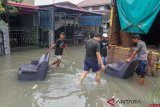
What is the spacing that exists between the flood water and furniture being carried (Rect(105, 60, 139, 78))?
20 cm

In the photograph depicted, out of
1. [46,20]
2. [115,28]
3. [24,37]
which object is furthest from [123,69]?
[24,37]

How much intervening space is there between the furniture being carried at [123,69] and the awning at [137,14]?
1858 mm

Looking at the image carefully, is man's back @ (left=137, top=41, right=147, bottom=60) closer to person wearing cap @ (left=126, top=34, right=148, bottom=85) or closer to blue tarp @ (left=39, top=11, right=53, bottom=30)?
person wearing cap @ (left=126, top=34, right=148, bottom=85)

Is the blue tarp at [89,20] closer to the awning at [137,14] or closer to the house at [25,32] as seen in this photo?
the house at [25,32]

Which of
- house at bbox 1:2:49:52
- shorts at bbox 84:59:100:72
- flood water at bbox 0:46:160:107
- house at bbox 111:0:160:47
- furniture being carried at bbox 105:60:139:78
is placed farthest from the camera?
house at bbox 1:2:49:52

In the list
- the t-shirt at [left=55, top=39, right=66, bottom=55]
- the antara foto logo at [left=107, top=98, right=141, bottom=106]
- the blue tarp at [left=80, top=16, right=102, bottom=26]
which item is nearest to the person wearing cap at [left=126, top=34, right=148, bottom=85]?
the antara foto logo at [left=107, top=98, right=141, bottom=106]

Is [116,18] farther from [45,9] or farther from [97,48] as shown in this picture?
[45,9]

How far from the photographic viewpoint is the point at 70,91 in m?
6.56

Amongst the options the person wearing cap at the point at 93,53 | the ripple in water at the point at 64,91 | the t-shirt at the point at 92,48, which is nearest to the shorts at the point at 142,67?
the ripple in water at the point at 64,91

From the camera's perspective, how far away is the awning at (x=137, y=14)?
8.73 meters

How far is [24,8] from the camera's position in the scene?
15250mm

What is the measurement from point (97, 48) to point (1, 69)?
4759 mm

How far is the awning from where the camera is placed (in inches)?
344

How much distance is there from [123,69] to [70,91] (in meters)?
2.47
